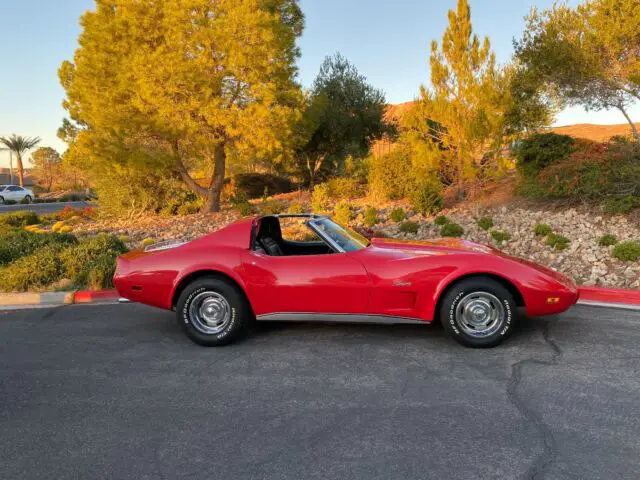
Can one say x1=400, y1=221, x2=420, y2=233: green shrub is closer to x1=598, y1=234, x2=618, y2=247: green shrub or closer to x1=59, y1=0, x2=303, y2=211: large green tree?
x1=598, y1=234, x2=618, y2=247: green shrub

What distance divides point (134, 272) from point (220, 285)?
0.93 m

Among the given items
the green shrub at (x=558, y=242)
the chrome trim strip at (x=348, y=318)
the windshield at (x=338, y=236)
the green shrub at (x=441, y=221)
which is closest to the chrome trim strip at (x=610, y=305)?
the green shrub at (x=558, y=242)

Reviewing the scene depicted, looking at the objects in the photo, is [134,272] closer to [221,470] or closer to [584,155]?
[221,470]

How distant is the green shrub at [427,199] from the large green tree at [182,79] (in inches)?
173

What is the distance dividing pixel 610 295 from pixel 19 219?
15875 mm

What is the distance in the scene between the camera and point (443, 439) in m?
2.96

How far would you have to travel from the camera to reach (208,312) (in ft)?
16.0

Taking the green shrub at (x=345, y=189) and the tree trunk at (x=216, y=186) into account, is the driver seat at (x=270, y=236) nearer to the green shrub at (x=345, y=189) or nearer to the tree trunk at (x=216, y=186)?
the tree trunk at (x=216, y=186)

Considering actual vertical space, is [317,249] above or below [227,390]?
above

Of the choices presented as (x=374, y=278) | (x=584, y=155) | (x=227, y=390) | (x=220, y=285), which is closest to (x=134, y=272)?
(x=220, y=285)

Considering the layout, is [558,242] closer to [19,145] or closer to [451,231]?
[451,231]

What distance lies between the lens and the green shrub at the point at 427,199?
1213cm

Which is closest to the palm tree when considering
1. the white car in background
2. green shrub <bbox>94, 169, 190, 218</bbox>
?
the white car in background

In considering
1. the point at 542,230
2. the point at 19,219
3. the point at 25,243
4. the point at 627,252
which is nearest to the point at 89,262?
the point at 25,243
